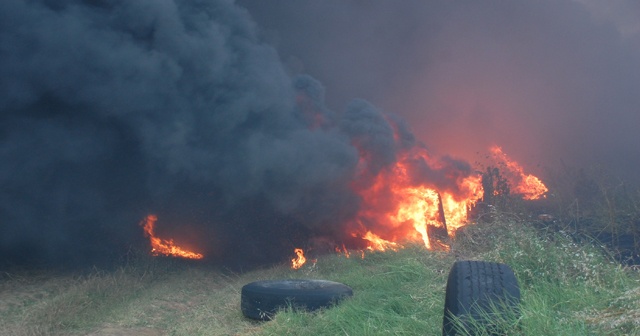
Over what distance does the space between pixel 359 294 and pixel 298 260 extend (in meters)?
4.32

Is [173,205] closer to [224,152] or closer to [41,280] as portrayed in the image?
[224,152]

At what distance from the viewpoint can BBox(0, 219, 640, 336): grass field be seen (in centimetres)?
479

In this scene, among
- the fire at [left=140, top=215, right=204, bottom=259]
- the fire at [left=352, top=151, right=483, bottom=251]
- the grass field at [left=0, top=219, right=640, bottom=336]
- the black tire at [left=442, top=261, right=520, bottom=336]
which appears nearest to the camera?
the black tire at [left=442, top=261, right=520, bottom=336]

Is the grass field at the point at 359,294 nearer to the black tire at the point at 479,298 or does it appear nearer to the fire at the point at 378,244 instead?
the black tire at the point at 479,298

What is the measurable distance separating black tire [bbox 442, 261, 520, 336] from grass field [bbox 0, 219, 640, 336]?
0.50 ft

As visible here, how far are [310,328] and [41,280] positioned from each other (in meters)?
6.06

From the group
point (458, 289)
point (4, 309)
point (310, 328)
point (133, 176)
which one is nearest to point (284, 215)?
point (133, 176)

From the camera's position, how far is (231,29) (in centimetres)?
1279

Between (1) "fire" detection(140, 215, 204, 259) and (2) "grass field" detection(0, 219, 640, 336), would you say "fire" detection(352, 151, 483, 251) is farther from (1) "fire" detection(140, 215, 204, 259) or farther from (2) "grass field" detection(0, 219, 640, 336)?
(1) "fire" detection(140, 215, 204, 259)

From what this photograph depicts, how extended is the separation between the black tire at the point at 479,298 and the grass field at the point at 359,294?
0.50ft

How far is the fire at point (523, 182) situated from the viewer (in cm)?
1453

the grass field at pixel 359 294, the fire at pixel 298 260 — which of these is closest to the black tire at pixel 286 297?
the grass field at pixel 359 294

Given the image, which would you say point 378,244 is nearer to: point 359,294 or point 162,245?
point 359,294

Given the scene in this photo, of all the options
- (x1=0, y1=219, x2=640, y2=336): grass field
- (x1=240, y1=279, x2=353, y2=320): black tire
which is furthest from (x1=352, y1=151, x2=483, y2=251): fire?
(x1=240, y1=279, x2=353, y2=320): black tire
